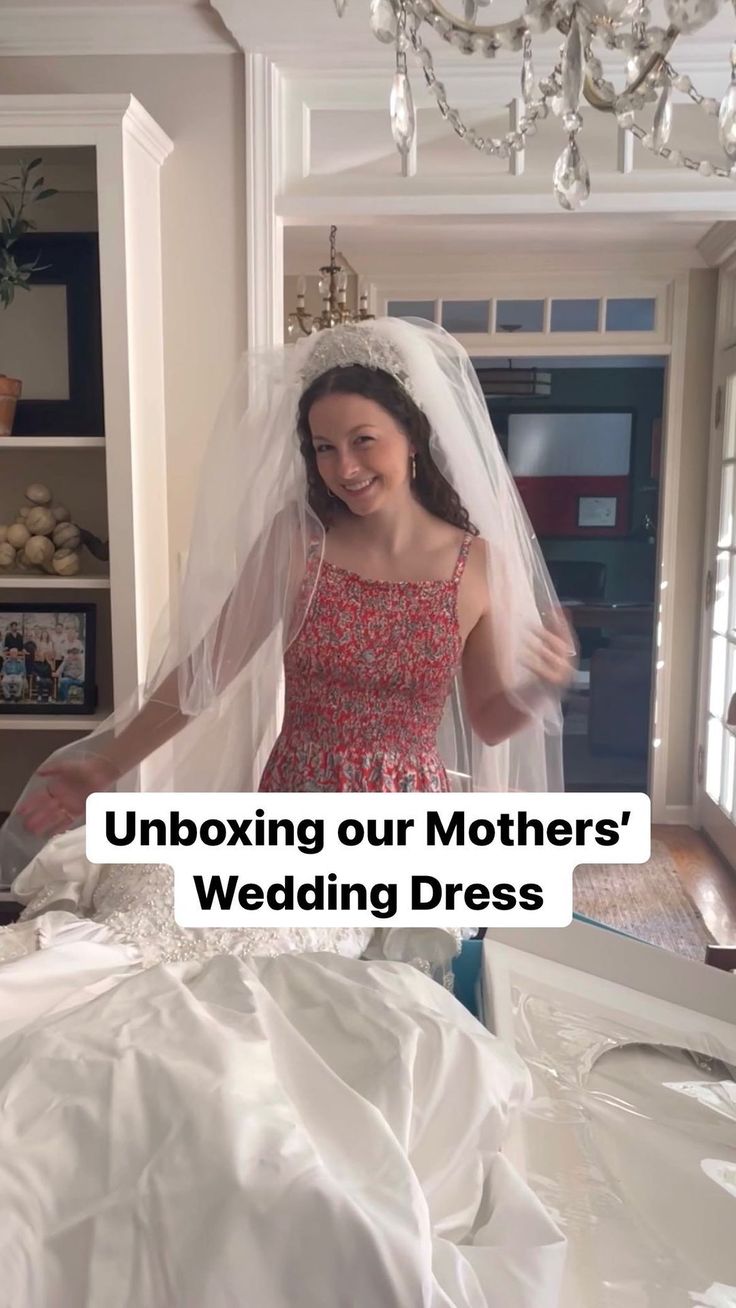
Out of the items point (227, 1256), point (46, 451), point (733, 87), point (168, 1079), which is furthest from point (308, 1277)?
point (46, 451)

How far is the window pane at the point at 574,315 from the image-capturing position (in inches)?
171

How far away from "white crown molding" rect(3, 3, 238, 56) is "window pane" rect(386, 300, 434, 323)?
2.11 meters

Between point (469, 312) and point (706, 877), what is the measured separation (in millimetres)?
2389

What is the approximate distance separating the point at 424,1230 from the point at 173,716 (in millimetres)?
1146

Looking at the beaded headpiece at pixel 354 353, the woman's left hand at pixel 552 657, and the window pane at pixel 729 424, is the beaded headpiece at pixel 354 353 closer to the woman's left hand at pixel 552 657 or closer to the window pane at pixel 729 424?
the woman's left hand at pixel 552 657

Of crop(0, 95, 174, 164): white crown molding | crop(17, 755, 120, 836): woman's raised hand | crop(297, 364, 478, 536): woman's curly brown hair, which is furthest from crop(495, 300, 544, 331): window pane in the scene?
crop(17, 755, 120, 836): woman's raised hand

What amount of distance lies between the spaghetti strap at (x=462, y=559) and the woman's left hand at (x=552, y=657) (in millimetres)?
148

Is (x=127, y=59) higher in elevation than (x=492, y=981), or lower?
higher

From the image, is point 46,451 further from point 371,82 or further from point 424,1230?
point 424,1230

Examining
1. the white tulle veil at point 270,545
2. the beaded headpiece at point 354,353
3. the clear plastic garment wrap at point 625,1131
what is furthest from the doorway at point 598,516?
the clear plastic garment wrap at point 625,1131

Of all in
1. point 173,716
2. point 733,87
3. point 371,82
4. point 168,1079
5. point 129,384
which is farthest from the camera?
point 371,82

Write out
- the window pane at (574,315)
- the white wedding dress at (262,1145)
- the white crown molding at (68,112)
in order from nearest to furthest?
the white wedding dress at (262,1145), the white crown molding at (68,112), the window pane at (574,315)

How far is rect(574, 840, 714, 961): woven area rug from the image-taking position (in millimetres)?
3375

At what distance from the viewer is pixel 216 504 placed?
1.75 m
